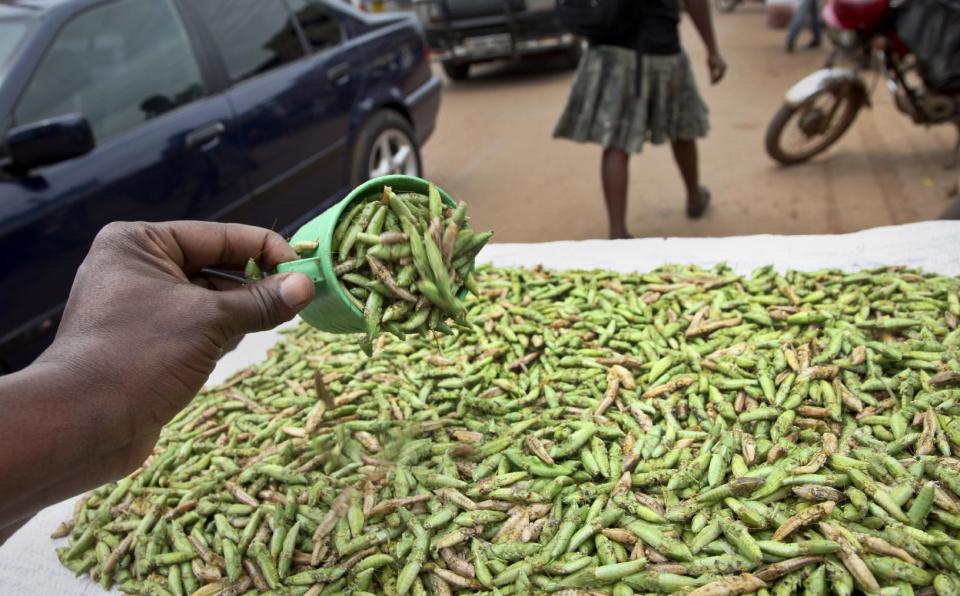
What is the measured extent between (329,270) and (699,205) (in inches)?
148

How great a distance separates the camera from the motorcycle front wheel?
539 cm

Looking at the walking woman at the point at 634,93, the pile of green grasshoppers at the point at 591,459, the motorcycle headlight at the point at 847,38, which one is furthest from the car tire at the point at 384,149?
the motorcycle headlight at the point at 847,38

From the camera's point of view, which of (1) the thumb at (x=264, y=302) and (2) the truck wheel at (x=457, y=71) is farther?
(2) the truck wheel at (x=457, y=71)

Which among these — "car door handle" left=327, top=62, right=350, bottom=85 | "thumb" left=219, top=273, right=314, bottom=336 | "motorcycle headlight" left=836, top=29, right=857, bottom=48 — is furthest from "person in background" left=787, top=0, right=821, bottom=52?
"thumb" left=219, top=273, right=314, bottom=336

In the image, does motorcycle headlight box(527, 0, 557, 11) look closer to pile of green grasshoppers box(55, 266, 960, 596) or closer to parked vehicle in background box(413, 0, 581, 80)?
parked vehicle in background box(413, 0, 581, 80)

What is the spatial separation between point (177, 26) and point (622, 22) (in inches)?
99.6

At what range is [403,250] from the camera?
197cm

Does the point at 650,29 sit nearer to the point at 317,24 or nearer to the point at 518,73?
the point at 317,24

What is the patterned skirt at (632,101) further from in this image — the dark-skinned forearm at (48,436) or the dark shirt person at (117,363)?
the dark-skinned forearm at (48,436)

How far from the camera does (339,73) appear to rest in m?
4.64

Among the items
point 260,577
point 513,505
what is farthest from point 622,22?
point 260,577

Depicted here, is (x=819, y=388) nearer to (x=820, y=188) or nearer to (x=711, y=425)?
(x=711, y=425)

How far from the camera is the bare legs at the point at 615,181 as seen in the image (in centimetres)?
429

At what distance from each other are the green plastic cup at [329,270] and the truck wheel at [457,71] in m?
7.75
